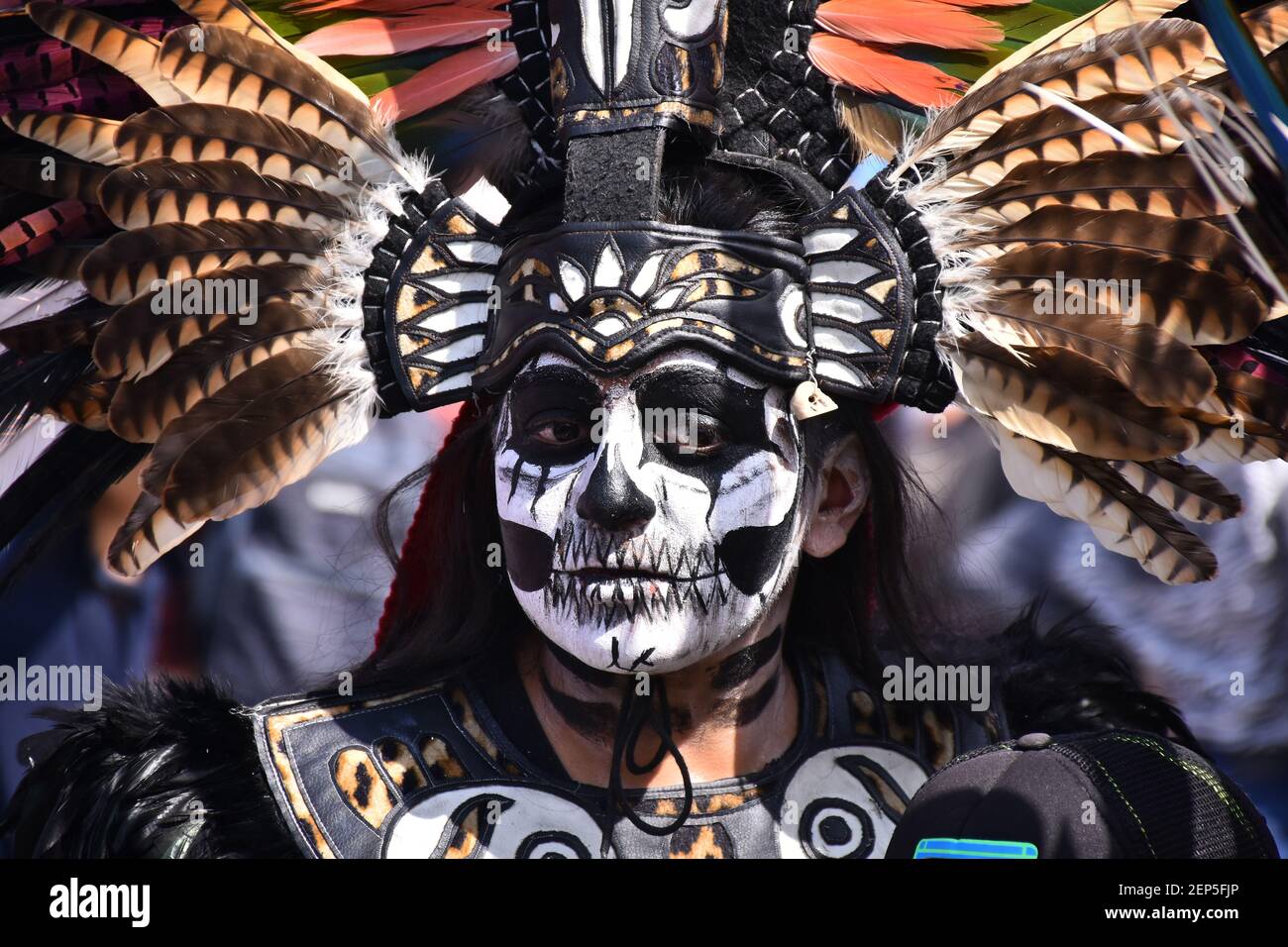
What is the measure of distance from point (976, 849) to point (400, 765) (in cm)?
139

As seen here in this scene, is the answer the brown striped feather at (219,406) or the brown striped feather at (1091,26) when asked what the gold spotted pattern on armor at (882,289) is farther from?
the brown striped feather at (219,406)

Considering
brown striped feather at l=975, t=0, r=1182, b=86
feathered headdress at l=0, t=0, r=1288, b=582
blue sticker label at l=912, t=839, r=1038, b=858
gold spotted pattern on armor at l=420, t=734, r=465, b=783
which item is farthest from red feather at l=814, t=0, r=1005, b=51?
blue sticker label at l=912, t=839, r=1038, b=858

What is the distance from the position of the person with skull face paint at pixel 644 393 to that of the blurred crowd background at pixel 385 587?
0.65 meters

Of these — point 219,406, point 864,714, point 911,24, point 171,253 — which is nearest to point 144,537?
point 219,406

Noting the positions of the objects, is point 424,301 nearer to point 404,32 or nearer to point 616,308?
point 616,308

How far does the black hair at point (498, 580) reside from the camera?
329 centimetres

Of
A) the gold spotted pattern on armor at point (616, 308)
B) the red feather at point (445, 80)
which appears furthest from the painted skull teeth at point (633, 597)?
the red feather at point (445, 80)

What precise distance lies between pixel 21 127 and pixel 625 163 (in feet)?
4.01

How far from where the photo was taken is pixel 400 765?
10.1 feet

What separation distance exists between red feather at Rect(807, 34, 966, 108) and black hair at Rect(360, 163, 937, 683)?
638mm

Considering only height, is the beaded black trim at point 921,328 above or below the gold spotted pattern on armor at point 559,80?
below

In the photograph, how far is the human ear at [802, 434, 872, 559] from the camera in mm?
3129

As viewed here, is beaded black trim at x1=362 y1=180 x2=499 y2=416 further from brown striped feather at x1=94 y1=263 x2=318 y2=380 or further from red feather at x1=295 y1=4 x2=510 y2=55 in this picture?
red feather at x1=295 y1=4 x2=510 y2=55

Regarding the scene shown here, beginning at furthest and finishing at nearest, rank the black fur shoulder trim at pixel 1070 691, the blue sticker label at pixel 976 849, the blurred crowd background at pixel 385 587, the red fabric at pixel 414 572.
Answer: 1. the blurred crowd background at pixel 385 587
2. the red fabric at pixel 414 572
3. the black fur shoulder trim at pixel 1070 691
4. the blue sticker label at pixel 976 849
